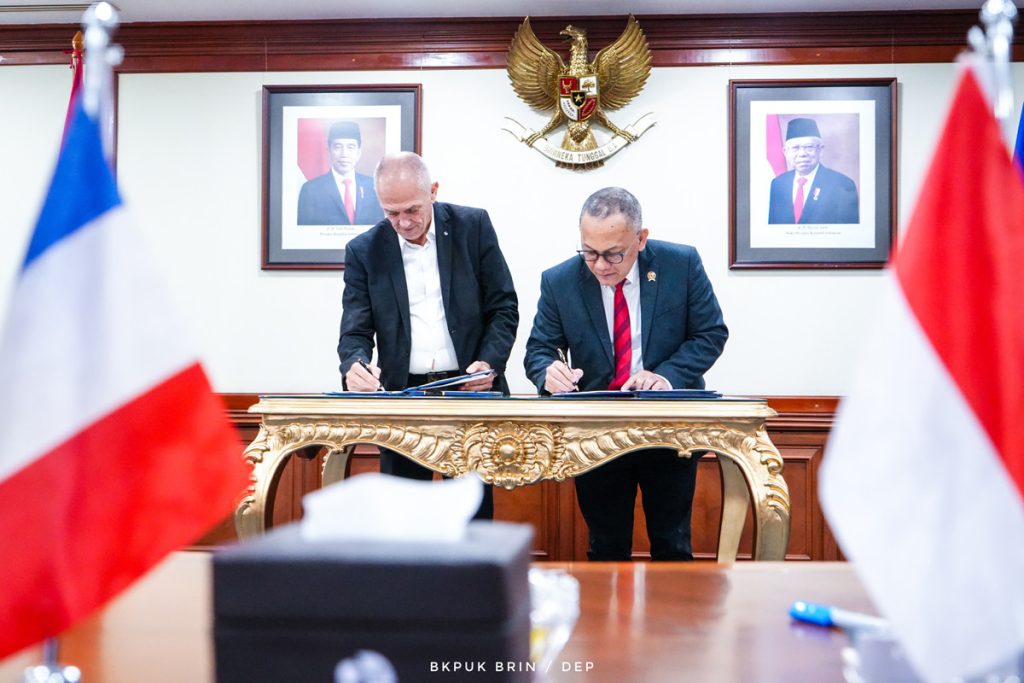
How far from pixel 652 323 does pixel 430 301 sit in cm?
84

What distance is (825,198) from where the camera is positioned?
181 inches

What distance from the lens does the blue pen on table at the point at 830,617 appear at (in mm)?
984

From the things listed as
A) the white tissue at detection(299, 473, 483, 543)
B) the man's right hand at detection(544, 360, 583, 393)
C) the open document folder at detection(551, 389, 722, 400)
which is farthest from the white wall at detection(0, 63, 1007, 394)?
the white tissue at detection(299, 473, 483, 543)

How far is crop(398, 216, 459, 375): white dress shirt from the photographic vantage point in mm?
3443

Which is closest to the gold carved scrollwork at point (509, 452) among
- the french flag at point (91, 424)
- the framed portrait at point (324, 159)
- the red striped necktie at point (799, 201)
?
the french flag at point (91, 424)

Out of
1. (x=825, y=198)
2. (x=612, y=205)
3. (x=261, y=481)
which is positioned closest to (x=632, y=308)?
(x=612, y=205)

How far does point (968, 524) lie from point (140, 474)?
773mm

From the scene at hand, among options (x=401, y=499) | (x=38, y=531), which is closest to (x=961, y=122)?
(x=401, y=499)

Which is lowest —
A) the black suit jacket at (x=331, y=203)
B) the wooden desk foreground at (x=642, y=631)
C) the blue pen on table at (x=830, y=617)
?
the wooden desk foreground at (x=642, y=631)

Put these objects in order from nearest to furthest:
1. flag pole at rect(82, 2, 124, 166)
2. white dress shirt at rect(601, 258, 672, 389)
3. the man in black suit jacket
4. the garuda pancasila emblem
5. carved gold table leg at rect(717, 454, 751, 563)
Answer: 1. flag pole at rect(82, 2, 124, 166)
2. carved gold table leg at rect(717, 454, 751, 563)
3. white dress shirt at rect(601, 258, 672, 389)
4. the man in black suit jacket
5. the garuda pancasila emblem

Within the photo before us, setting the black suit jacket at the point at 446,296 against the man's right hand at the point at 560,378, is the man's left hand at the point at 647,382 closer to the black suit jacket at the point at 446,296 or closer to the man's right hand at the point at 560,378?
the man's right hand at the point at 560,378

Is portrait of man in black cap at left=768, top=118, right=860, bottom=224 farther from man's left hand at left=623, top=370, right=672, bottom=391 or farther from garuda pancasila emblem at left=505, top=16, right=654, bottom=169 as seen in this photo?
man's left hand at left=623, top=370, right=672, bottom=391

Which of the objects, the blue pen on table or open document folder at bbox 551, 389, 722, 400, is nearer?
the blue pen on table

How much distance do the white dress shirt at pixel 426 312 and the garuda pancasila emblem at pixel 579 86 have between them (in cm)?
143
